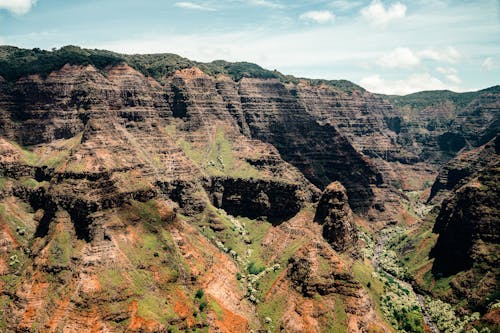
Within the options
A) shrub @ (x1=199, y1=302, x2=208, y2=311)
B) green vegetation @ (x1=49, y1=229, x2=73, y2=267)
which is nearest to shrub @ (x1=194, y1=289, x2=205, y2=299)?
shrub @ (x1=199, y1=302, x2=208, y2=311)

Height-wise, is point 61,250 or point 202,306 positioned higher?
point 61,250

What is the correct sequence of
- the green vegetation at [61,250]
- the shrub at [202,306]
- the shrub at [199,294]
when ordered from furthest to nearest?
the shrub at [199,294] < the shrub at [202,306] < the green vegetation at [61,250]

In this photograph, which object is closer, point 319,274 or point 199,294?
point 199,294

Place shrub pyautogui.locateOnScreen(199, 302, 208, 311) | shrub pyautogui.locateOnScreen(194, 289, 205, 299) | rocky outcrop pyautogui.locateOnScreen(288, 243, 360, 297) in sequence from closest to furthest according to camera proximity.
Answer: shrub pyautogui.locateOnScreen(199, 302, 208, 311) → shrub pyautogui.locateOnScreen(194, 289, 205, 299) → rocky outcrop pyautogui.locateOnScreen(288, 243, 360, 297)

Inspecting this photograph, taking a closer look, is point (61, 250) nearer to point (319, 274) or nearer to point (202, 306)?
point (202, 306)

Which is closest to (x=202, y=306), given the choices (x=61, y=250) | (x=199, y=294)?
(x=199, y=294)

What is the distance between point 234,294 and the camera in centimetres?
18212

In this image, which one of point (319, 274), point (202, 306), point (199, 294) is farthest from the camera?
point (319, 274)

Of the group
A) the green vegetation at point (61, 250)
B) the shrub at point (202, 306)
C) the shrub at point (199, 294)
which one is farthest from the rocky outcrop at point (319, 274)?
the green vegetation at point (61, 250)

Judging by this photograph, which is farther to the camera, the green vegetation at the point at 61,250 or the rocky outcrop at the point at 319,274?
the rocky outcrop at the point at 319,274

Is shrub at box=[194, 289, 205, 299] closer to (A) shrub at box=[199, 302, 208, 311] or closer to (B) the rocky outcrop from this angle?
(A) shrub at box=[199, 302, 208, 311]

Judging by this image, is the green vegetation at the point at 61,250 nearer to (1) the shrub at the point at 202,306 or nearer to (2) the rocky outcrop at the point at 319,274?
(1) the shrub at the point at 202,306

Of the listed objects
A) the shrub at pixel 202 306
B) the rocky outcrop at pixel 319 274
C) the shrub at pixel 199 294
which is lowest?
the shrub at pixel 202 306

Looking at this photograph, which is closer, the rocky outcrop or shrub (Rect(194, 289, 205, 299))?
shrub (Rect(194, 289, 205, 299))
